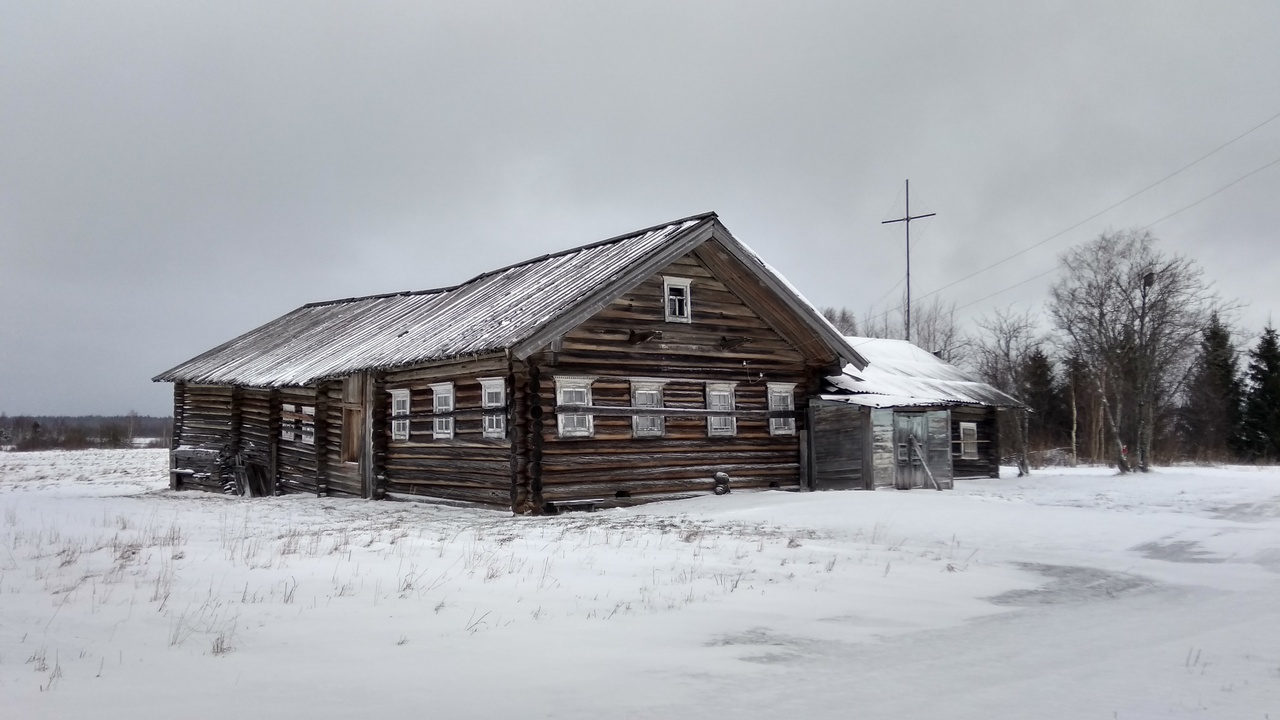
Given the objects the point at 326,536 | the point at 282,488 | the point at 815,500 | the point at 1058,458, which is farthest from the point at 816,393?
the point at 1058,458

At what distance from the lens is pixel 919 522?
15.4 metres

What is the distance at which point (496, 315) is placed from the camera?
2022 centimetres

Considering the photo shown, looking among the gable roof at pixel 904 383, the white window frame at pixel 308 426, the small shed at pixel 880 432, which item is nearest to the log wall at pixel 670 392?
the small shed at pixel 880 432

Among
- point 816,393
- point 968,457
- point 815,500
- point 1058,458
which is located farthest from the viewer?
point 1058,458

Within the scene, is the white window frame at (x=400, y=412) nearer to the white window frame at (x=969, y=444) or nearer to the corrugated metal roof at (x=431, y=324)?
the corrugated metal roof at (x=431, y=324)

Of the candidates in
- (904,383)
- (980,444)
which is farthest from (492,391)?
(980,444)

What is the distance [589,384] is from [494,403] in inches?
78.2

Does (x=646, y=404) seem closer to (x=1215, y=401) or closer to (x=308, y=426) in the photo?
(x=308, y=426)

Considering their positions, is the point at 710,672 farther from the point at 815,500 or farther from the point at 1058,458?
the point at 1058,458

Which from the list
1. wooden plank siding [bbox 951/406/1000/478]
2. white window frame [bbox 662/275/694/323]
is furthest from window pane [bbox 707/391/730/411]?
wooden plank siding [bbox 951/406/1000/478]

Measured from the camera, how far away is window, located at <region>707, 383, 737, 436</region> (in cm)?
2088

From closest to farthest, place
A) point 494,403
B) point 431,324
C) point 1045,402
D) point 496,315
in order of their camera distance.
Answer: point 494,403, point 496,315, point 431,324, point 1045,402

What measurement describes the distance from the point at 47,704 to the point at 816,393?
19275 mm

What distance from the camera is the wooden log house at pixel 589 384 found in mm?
18375
